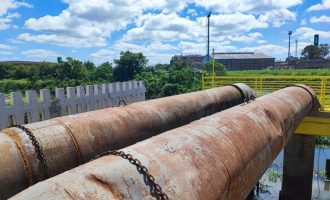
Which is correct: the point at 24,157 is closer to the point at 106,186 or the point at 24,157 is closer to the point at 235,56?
the point at 106,186

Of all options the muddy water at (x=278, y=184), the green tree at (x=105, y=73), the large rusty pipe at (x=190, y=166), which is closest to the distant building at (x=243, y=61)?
the green tree at (x=105, y=73)

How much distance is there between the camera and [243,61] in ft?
406

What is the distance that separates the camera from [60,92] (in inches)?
302

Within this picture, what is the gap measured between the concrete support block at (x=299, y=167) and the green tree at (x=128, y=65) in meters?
26.8

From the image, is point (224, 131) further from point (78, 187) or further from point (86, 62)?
point (86, 62)

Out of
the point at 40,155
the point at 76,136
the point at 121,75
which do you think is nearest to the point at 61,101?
the point at 76,136

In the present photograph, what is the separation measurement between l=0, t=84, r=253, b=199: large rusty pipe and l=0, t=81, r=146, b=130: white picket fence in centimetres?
63

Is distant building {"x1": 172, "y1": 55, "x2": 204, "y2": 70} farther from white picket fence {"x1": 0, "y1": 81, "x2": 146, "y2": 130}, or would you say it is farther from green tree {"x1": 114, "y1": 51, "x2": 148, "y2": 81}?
white picket fence {"x1": 0, "y1": 81, "x2": 146, "y2": 130}

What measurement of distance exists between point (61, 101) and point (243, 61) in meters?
121

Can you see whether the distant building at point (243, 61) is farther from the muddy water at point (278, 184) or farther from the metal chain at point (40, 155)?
the metal chain at point (40, 155)

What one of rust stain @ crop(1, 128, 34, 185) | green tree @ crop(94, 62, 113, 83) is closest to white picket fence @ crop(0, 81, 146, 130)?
rust stain @ crop(1, 128, 34, 185)

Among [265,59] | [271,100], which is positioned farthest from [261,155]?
[265,59]

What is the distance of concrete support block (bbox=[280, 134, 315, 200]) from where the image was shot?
1065 cm

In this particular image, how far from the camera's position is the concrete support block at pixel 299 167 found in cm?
1065
